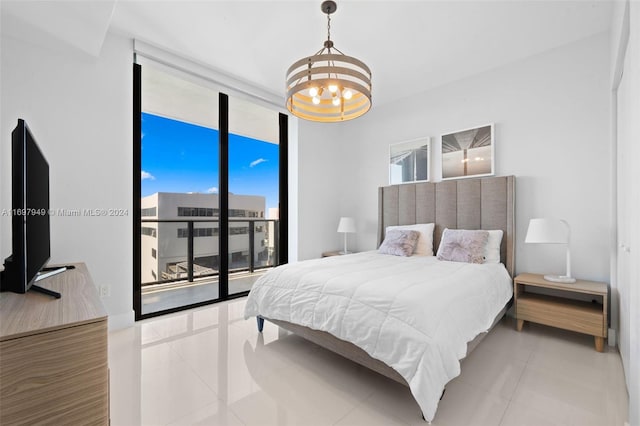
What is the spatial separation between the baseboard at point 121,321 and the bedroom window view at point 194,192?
615 millimetres

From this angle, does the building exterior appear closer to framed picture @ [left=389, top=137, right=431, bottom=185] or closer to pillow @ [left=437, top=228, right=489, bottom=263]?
framed picture @ [left=389, top=137, right=431, bottom=185]

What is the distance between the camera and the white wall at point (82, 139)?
7.46ft

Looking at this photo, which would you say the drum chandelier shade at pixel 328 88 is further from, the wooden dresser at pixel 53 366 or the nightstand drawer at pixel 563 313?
the nightstand drawer at pixel 563 313

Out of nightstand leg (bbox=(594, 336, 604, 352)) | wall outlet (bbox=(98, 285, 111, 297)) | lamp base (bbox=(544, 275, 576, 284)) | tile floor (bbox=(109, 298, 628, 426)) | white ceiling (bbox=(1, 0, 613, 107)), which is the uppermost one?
white ceiling (bbox=(1, 0, 613, 107))

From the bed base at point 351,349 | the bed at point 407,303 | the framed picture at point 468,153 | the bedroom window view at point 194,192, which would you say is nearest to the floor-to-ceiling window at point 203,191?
the bedroom window view at point 194,192

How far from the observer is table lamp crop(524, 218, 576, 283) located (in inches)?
98.5

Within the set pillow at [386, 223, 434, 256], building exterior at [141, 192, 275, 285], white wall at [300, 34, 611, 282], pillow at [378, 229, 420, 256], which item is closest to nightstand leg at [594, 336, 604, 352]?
white wall at [300, 34, 611, 282]

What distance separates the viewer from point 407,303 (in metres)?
1.64

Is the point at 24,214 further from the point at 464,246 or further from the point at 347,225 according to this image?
the point at 347,225

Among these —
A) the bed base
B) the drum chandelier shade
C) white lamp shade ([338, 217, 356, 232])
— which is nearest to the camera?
the bed base

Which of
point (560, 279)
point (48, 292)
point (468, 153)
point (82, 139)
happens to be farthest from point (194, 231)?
point (560, 279)

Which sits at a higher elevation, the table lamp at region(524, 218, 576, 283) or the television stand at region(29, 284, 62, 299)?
the table lamp at region(524, 218, 576, 283)

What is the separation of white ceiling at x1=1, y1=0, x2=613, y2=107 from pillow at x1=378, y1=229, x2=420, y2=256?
1956 mm

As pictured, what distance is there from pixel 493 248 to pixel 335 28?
2688mm
